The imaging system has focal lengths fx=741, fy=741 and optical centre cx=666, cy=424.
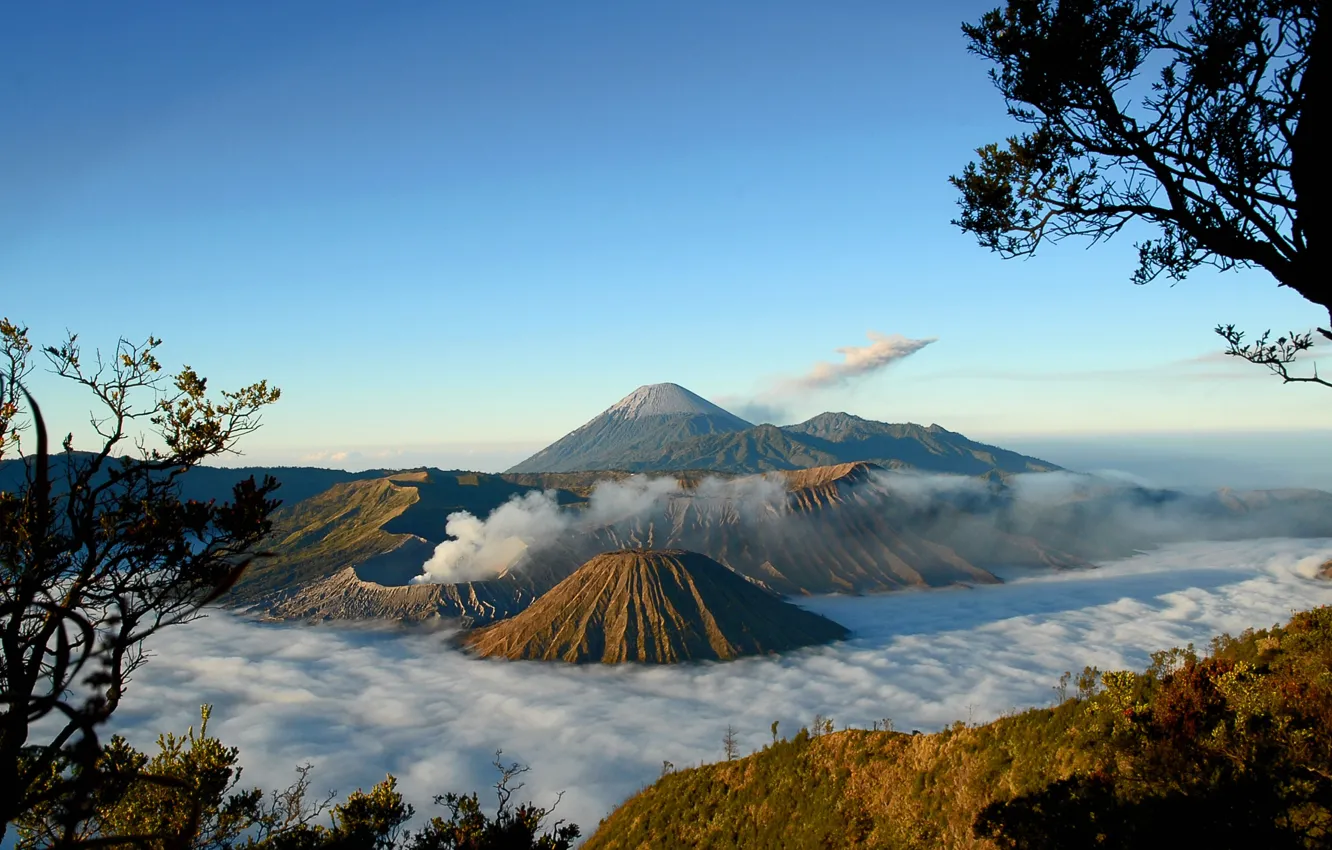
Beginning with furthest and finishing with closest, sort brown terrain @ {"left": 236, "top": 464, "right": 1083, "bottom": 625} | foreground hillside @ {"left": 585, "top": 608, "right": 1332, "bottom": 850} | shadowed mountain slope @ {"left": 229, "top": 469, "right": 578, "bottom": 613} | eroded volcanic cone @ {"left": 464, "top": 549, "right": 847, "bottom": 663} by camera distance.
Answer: shadowed mountain slope @ {"left": 229, "top": 469, "right": 578, "bottom": 613} < brown terrain @ {"left": 236, "top": 464, "right": 1083, "bottom": 625} < eroded volcanic cone @ {"left": 464, "top": 549, "right": 847, "bottom": 663} < foreground hillside @ {"left": 585, "top": 608, "right": 1332, "bottom": 850}

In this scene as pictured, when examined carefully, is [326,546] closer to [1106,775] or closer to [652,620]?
[652,620]

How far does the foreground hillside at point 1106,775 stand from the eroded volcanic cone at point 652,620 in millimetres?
98700

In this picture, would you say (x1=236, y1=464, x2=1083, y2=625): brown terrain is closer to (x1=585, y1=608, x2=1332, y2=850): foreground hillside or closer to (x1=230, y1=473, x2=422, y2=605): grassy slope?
(x1=230, y1=473, x2=422, y2=605): grassy slope

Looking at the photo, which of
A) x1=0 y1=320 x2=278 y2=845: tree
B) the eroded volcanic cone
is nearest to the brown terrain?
the eroded volcanic cone

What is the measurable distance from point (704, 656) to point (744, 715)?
2838 centimetres

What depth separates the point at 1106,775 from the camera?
1431cm

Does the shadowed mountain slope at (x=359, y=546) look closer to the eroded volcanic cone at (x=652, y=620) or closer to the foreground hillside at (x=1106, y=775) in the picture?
the eroded volcanic cone at (x=652, y=620)

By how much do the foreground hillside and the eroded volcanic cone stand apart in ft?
324

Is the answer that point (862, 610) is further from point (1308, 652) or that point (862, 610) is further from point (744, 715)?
point (1308, 652)

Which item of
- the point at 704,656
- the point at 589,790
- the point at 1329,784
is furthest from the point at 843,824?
the point at 704,656

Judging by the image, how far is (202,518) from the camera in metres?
8.23

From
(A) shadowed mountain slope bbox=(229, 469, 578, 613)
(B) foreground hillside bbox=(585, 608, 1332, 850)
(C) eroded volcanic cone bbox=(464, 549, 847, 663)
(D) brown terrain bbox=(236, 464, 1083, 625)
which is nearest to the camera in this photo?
Answer: (B) foreground hillside bbox=(585, 608, 1332, 850)

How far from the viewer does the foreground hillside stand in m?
12.0

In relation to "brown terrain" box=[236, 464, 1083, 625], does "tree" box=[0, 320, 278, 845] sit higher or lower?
higher
